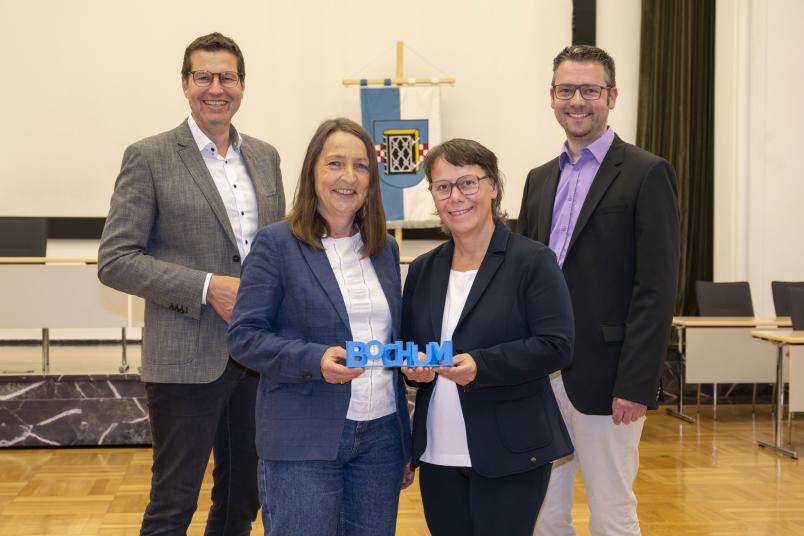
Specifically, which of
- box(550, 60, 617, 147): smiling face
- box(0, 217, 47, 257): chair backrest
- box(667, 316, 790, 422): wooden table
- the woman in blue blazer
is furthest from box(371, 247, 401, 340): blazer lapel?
box(0, 217, 47, 257): chair backrest

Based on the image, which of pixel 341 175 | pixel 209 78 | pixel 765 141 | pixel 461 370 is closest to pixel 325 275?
pixel 341 175

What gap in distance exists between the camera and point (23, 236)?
21.4 feet

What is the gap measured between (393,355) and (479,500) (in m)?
0.40

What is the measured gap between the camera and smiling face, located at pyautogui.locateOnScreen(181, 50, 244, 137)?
8.05 ft

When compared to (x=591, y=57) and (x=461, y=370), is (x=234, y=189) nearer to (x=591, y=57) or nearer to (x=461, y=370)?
(x=461, y=370)

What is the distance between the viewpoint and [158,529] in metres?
2.31

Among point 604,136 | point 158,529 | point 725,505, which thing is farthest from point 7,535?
point 725,505

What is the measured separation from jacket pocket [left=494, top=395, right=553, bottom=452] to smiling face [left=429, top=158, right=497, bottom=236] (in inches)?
16.6

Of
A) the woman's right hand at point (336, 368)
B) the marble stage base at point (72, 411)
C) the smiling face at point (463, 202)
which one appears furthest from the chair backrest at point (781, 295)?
the woman's right hand at point (336, 368)

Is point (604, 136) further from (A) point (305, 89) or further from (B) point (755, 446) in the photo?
(A) point (305, 89)

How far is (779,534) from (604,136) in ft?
7.59

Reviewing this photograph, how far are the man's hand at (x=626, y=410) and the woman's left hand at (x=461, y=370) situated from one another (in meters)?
0.74

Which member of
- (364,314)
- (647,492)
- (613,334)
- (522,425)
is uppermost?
(364,314)

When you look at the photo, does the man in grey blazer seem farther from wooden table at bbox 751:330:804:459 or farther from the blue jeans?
wooden table at bbox 751:330:804:459
